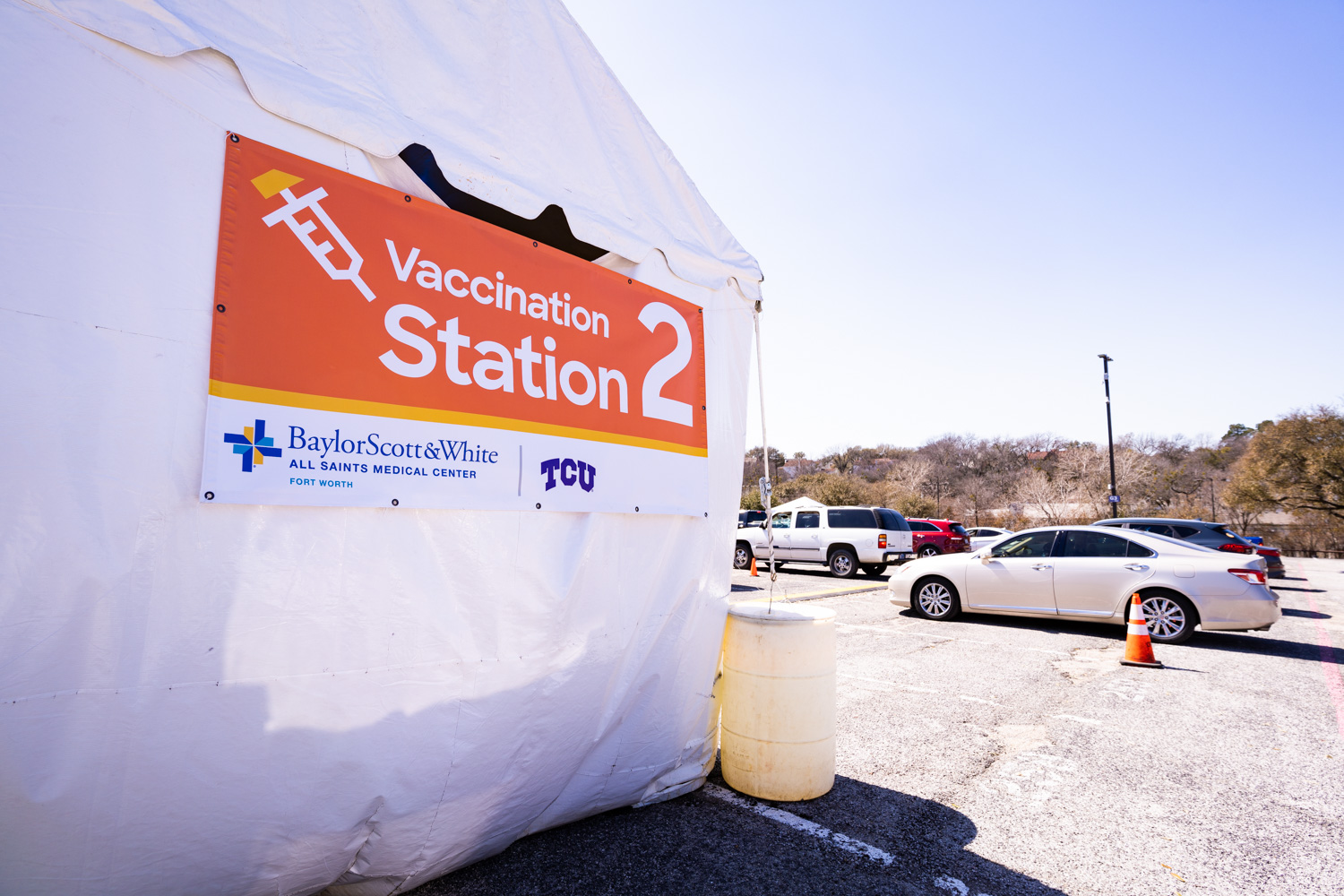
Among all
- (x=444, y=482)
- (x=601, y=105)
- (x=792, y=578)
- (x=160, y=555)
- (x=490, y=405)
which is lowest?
(x=792, y=578)

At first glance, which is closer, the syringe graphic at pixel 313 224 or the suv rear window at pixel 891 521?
the syringe graphic at pixel 313 224

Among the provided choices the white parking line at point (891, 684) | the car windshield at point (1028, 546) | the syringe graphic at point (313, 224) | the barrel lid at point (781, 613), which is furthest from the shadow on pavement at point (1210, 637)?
the syringe graphic at point (313, 224)

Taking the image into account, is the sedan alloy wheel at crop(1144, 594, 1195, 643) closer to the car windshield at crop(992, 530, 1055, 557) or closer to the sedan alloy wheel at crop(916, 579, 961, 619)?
the car windshield at crop(992, 530, 1055, 557)

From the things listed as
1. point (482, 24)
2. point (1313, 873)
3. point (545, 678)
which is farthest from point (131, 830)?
point (1313, 873)

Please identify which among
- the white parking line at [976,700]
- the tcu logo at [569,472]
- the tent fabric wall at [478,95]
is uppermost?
the tent fabric wall at [478,95]

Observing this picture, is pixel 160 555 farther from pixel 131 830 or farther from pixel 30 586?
pixel 131 830

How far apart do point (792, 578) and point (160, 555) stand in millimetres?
14568

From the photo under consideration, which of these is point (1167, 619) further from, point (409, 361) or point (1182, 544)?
point (409, 361)

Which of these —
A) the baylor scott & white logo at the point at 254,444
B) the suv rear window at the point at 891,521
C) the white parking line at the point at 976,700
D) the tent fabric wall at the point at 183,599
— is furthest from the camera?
the suv rear window at the point at 891,521

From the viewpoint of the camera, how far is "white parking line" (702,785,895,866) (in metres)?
2.90

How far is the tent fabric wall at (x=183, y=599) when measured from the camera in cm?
175

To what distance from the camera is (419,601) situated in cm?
235

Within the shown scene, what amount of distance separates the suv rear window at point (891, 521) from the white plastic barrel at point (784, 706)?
13.2 metres

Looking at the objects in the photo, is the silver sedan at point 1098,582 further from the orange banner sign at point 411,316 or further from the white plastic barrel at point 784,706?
the orange banner sign at point 411,316
